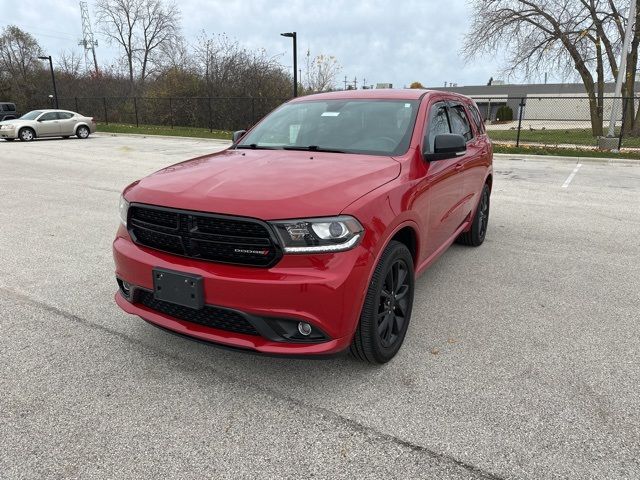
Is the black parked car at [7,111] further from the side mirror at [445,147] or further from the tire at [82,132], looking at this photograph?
the side mirror at [445,147]

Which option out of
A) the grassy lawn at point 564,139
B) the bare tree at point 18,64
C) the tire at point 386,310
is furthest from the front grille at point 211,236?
the bare tree at point 18,64

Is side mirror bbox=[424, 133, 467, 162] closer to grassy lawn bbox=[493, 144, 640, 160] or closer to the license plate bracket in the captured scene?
the license plate bracket

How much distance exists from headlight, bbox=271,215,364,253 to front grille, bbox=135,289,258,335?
0.48 metres

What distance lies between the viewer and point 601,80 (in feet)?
80.1

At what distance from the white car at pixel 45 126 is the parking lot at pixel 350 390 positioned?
21154 millimetres

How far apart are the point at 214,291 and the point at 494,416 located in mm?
1648

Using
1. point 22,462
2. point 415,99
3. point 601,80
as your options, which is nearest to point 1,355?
point 22,462

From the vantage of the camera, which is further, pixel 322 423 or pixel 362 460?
pixel 322 423

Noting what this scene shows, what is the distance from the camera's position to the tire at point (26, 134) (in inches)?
896

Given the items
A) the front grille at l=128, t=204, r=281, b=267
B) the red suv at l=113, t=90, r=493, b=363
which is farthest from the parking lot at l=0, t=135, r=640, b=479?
the front grille at l=128, t=204, r=281, b=267

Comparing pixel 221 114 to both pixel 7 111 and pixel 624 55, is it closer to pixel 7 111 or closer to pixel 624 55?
pixel 7 111

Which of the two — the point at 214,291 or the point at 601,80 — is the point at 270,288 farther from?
the point at 601,80

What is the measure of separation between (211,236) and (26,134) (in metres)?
24.7

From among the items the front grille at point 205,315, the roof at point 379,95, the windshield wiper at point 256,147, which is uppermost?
the roof at point 379,95
